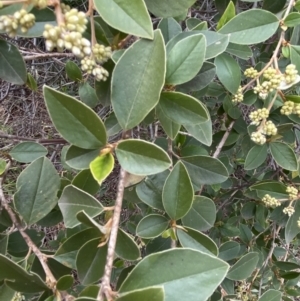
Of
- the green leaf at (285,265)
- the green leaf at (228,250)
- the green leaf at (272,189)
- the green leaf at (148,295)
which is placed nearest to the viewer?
the green leaf at (148,295)

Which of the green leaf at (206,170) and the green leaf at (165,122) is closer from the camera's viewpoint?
the green leaf at (165,122)

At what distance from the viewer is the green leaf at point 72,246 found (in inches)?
32.7

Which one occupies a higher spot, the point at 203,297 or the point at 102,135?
the point at 102,135

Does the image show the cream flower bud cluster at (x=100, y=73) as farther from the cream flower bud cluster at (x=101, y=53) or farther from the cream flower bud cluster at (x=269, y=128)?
the cream flower bud cluster at (x=269, y=128)

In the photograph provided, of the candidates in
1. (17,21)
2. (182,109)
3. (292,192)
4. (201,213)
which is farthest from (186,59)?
(292,192)

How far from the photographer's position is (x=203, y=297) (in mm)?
648

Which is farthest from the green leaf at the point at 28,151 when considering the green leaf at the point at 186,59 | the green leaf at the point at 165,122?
the green leaf at the point at 186,59

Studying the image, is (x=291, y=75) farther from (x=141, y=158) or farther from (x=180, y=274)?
(x=180, y=274)

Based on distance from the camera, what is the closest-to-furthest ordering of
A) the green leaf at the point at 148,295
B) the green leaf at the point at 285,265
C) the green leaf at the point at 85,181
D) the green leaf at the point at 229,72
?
the green leaf at the point at 148,295 < the green leaf at the point at 85,181 < the green leaf at the point at 229,72 < the green leaf at the point at 285,265

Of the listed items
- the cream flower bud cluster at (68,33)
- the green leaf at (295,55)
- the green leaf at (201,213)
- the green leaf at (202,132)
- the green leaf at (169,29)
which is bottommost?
the green leaf at (201,213)

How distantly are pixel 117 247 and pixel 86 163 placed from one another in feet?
0.59

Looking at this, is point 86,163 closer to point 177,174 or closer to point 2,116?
point 177,174

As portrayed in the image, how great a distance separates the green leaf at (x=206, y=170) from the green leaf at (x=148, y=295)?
567mm

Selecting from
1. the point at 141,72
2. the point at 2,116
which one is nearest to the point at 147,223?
the point at 141,72
